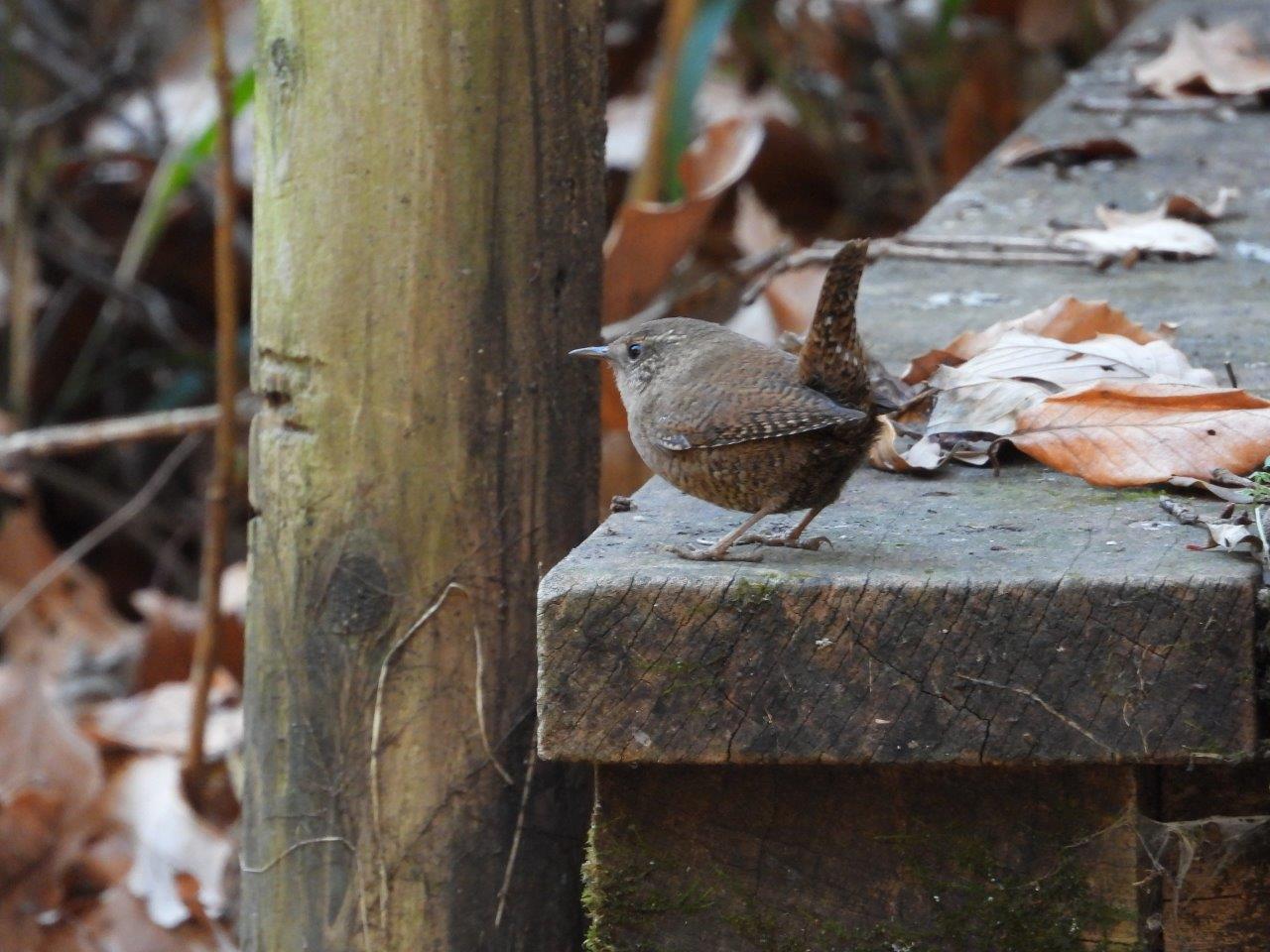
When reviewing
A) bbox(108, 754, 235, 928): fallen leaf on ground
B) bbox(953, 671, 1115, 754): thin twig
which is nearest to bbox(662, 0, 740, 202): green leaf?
bbox(108, 754, 235, 928): fallen leaf on ground

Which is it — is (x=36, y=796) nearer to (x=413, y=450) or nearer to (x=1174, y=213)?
(x=413, y=450)

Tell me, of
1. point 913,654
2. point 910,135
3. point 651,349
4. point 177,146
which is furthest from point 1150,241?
point 177,146

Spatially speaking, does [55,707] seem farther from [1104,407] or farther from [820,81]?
[820,81]

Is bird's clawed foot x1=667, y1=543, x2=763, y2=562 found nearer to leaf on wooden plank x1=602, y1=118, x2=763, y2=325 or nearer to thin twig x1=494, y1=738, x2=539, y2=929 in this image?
thin twig x1=494, y1=738, x2=539, y2=929

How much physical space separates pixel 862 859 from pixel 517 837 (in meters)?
0.80

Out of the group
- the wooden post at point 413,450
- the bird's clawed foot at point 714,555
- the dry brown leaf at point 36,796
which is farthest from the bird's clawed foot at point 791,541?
the dry brown leaf at point 36,796

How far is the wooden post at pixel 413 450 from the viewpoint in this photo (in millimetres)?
2357

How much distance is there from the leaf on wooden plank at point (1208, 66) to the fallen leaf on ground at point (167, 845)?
3404 millimetres

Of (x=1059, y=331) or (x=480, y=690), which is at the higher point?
(x=1059, y=331)

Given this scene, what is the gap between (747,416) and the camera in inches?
89.1

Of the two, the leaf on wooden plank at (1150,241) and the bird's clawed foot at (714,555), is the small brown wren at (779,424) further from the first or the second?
the leaf on wooden plank at (1150,241)

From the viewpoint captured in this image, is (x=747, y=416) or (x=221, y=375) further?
(x=221, y=375)

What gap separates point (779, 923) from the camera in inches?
73.7

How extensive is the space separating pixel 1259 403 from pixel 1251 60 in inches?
119
